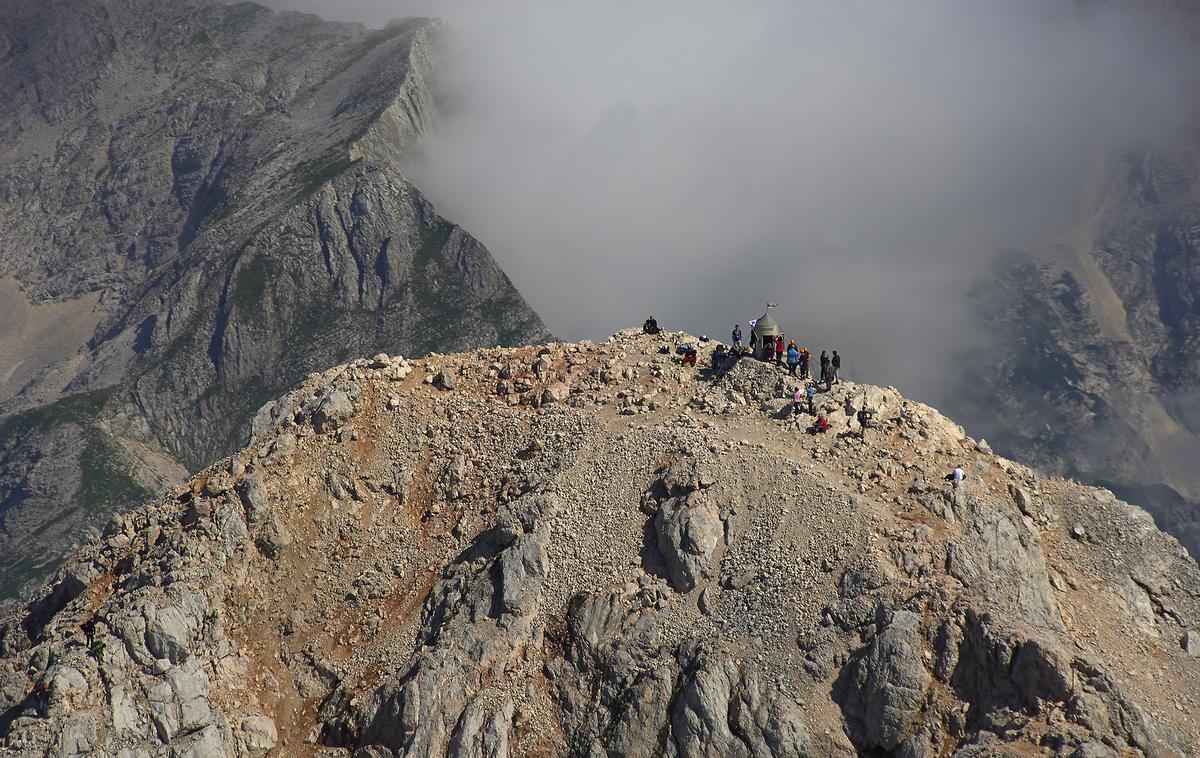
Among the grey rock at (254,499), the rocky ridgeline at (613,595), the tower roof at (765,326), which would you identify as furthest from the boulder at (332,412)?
the tower roof at (765,326)

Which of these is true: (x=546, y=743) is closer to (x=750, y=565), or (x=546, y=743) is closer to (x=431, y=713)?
(x=431, y=713)

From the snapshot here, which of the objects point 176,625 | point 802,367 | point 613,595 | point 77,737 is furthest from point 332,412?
point 802,367

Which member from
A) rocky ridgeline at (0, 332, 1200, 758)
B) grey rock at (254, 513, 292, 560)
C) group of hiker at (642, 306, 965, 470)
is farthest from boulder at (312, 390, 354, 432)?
group of hiker at (642, 306, 965, 470)

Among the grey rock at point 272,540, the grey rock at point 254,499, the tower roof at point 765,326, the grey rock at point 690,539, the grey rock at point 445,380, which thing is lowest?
the grey rock at point 272,540

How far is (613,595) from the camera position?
229 feet

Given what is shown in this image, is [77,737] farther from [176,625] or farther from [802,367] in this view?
[802,367]

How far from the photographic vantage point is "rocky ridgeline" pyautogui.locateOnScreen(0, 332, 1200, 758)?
62219 millimetres

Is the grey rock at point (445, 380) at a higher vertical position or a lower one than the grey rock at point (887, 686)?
higher

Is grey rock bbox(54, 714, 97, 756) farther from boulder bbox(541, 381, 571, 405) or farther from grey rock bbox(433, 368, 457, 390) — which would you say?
boulder bbox(541, 381, 571, 405)

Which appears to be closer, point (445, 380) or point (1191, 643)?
point (1191, 643)

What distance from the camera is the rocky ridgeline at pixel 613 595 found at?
62219mm

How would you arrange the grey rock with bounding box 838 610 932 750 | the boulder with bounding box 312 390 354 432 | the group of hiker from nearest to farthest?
1. the grey rock with bounding box 838 610 932 750
2. the group of hiker
3. the boulder with bounding box 312 390 354 432

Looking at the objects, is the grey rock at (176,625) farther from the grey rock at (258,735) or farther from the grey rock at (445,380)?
the grey rock at (445,380)

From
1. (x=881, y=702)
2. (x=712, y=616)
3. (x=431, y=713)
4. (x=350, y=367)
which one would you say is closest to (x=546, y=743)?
(x=431, y=713)
